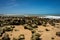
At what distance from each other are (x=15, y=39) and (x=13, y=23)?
10.6ft

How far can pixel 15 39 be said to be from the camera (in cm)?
384

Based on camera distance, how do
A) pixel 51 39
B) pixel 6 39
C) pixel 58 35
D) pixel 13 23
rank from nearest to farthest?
pixel 6 39
pixel 51 39
pixel 58 35
pixel 13 23

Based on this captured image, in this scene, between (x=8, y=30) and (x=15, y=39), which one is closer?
(x=15, y=39)

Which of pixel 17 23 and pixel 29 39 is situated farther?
pixel 17 23

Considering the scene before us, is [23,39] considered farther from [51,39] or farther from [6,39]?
[51,39]

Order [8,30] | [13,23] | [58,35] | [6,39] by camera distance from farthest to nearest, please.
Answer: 1. [13,23]
2. [8,30]
3. [58,35]
4. [6,39]

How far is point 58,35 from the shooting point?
4.57 meters

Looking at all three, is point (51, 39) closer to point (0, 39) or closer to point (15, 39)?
point (15, 39)

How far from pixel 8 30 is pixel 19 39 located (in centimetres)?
159

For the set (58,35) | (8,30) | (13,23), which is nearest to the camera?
(58,35)

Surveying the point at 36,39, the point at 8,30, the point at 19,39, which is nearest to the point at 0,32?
the point at 8,30

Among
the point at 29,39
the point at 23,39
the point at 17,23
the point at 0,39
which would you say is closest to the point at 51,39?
the point at 29,39

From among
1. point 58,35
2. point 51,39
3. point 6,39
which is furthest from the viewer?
point 58,35

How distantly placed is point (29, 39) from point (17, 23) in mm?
3267
